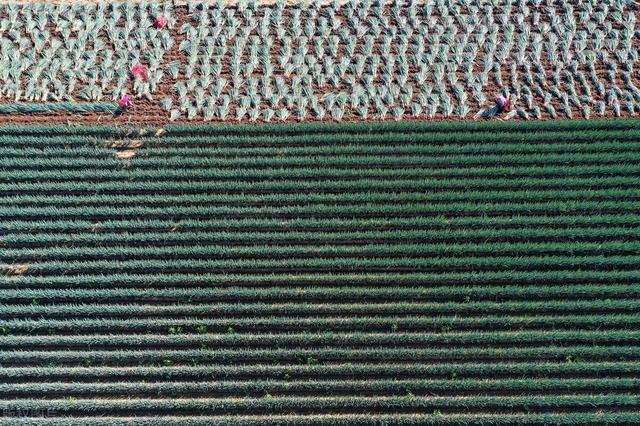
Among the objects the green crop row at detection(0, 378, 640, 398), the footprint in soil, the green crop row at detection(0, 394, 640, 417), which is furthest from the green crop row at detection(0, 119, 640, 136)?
the green crop row at detection(0, 394, 640, 417)

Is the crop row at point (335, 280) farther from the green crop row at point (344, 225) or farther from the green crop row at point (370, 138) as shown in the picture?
the green crop row at point (370, 138)

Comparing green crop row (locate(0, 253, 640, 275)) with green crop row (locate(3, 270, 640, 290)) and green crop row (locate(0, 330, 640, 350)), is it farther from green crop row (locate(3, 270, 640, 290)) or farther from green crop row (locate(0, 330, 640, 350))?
green crop row (locate(0, 330, 640, 350))

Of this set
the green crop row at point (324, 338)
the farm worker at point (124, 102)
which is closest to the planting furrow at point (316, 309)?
the green crop row at point (324, 338)

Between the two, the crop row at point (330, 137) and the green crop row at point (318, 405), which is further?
the crop row at point (330, 137)

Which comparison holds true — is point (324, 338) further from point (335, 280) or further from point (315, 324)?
point (335, 280)

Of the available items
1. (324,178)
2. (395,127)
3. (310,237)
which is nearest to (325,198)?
(324,178)

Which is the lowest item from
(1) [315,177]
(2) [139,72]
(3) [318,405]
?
(3) [318,405]

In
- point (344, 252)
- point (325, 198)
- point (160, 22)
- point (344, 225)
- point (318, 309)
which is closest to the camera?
point (318, 309)
